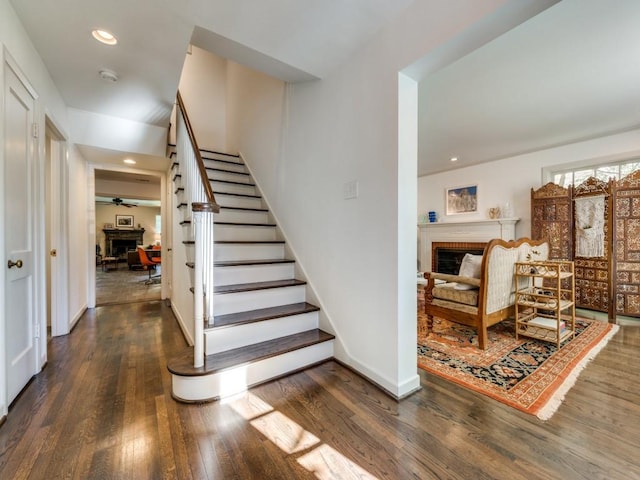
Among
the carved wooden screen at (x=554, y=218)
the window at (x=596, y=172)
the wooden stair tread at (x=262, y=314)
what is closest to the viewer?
the wooden stair tread at (x=262, y=314)

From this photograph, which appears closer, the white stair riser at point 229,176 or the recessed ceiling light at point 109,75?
the recessed ceiling light at point 109,75

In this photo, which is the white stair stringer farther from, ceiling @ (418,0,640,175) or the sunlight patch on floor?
ceiling @ (418,0,640,175)

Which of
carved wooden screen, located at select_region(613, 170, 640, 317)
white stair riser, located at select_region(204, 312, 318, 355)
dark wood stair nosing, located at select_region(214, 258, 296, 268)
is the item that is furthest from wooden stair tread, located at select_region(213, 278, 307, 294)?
carved wooden screen, located at select_region(613, 170, 640, 317)

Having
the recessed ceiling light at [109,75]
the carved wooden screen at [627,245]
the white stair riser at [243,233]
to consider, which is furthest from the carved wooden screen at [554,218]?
the recessed ceiling light at [109,75]

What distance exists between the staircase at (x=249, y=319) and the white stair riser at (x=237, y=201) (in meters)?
0.01

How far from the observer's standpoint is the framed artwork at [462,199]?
547 cm

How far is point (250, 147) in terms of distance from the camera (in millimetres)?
3998

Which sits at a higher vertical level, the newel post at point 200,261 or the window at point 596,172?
the window at point 596,172

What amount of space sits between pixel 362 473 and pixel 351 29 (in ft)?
8.47

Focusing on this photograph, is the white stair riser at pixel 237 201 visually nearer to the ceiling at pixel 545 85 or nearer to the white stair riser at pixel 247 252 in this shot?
the white stair riser at pixel 247 252

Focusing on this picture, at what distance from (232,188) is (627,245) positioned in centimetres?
541

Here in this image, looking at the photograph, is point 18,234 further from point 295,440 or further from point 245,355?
point 295,440

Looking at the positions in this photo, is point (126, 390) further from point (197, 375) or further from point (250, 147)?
point (250, 147)

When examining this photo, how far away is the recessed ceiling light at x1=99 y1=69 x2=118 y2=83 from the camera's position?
7.86 feet
